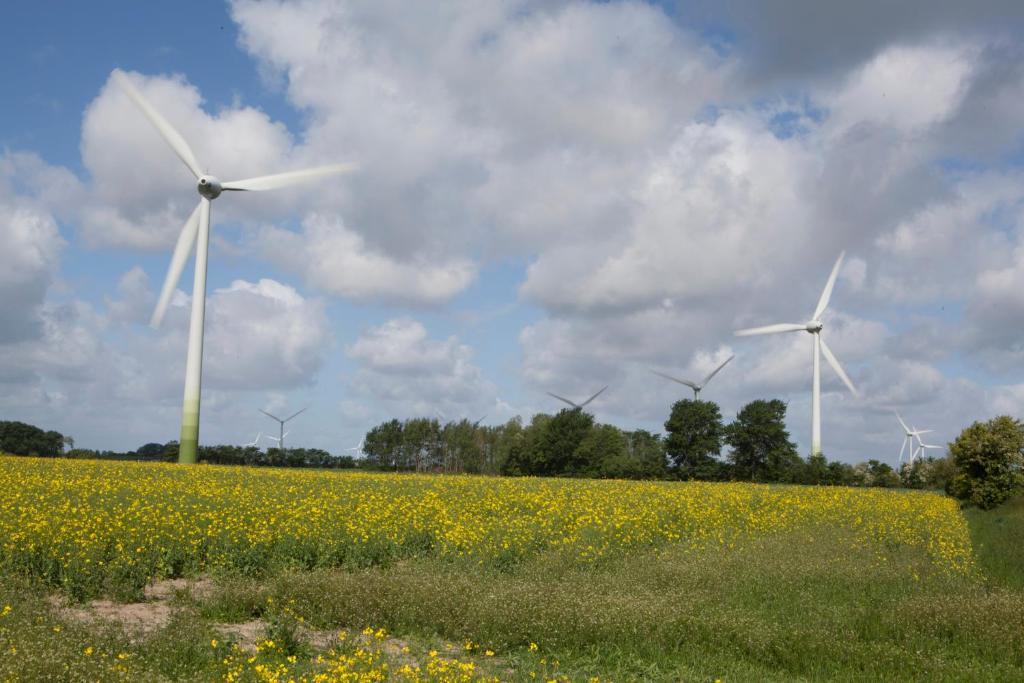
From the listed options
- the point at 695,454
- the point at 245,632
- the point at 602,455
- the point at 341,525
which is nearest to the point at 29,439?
the point at 602,455

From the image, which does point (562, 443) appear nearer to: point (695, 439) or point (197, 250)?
point (695, 439)

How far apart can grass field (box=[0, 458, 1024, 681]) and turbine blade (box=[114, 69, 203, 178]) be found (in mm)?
28864

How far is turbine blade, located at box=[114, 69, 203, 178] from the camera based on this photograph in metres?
46.8

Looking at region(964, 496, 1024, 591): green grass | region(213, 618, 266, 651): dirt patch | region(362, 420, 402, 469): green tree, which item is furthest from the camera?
region(362, 420, 402, 469): green tree

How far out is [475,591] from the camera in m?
12.4

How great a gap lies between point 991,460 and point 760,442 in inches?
1564

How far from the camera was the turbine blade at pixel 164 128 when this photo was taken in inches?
1841

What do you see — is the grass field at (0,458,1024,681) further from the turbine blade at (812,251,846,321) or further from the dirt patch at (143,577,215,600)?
the turbine blade at (812,251,846,321)

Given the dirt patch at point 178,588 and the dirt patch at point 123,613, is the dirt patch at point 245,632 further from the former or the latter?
the dirt patch at point 178,588

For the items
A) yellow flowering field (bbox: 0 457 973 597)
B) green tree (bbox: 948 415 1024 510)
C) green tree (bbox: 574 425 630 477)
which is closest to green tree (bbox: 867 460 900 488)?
green tree (bbox: 574 425 630 477)

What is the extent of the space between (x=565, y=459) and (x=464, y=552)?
237ft

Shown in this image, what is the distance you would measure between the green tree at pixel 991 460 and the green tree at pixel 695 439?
36.5m

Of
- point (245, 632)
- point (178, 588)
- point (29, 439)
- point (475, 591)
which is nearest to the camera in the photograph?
point (245, 632)

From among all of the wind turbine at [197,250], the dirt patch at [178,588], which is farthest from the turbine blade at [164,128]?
the dirt patch at [178,588]
